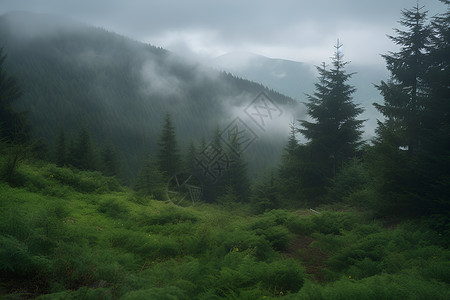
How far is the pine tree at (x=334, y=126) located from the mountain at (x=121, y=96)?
202 feet

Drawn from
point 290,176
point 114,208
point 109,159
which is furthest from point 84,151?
point 290,176

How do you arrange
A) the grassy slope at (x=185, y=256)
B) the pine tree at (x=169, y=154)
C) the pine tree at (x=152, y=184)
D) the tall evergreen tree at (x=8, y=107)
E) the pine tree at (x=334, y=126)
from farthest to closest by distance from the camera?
1. the pine tree at (x=169, y=154)
2. the tall evergreen tree at (x=8, y=107)
3. the pine tree at (x=334, y=126)
4. the pine tree at (x=152, y=184)
5. the grassy slope at (x=185, y=256)

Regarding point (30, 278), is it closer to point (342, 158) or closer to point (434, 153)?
point (434, 153)

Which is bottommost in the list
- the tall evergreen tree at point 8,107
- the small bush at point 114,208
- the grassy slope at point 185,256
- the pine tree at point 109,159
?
the pine tree at point 109,159

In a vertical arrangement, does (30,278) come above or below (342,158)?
below

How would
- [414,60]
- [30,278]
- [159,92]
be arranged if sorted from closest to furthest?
[30,278] → [414,60] → [159,92]

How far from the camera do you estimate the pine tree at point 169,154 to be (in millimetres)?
27844

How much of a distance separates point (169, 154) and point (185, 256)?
22.6 m

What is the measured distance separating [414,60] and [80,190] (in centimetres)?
1555

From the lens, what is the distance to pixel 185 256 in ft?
20.2

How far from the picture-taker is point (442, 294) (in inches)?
151

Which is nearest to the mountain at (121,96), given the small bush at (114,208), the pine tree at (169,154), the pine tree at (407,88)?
the pine tree at (169,154)

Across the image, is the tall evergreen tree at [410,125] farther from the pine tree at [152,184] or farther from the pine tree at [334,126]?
the pine tree at [152,184]

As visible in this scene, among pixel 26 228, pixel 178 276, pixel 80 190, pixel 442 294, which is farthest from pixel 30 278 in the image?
pixel 80 190
